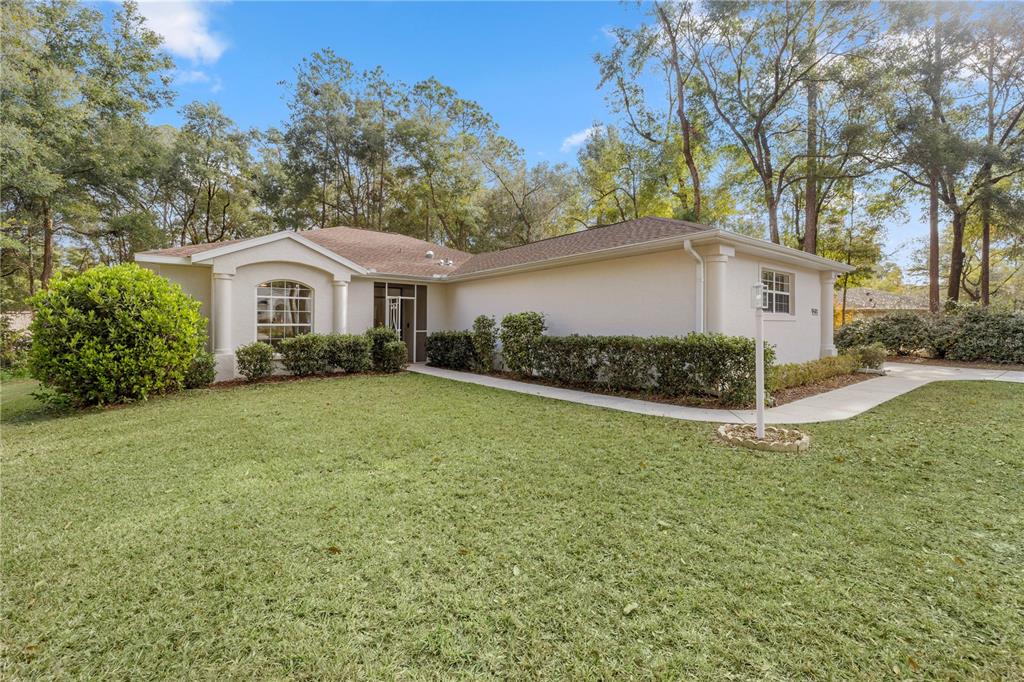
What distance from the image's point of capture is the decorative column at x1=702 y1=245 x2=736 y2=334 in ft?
24.7

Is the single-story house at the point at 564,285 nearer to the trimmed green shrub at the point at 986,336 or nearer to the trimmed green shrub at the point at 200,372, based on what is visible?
the trimmed green shrub at the point at 200,372

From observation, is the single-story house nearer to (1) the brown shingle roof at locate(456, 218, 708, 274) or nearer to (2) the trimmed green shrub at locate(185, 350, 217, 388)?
(1) the brown shingle roof at locate(456, 218, 708, 274)

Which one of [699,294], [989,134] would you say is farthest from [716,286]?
[989,134]

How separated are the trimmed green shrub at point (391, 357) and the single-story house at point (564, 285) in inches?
49.3

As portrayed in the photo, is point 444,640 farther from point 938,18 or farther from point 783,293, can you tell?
point 938,18

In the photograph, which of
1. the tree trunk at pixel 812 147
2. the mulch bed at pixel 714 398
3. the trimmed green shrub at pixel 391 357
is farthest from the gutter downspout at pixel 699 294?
Result: the tree trunk at pixel 812 147

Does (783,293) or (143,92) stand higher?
(143,92)

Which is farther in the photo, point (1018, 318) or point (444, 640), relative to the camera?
point (1018, 318)

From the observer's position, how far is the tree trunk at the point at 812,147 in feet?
52.5

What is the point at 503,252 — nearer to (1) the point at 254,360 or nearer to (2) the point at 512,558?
(1) the point at 254,360

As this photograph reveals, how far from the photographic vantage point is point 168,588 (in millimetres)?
2281

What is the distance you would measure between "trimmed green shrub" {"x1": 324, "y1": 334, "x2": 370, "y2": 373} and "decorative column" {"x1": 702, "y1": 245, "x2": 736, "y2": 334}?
7993mm

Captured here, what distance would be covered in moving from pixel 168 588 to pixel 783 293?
11.7 meters

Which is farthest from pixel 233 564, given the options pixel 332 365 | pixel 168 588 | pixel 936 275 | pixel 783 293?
pixel 936 275
